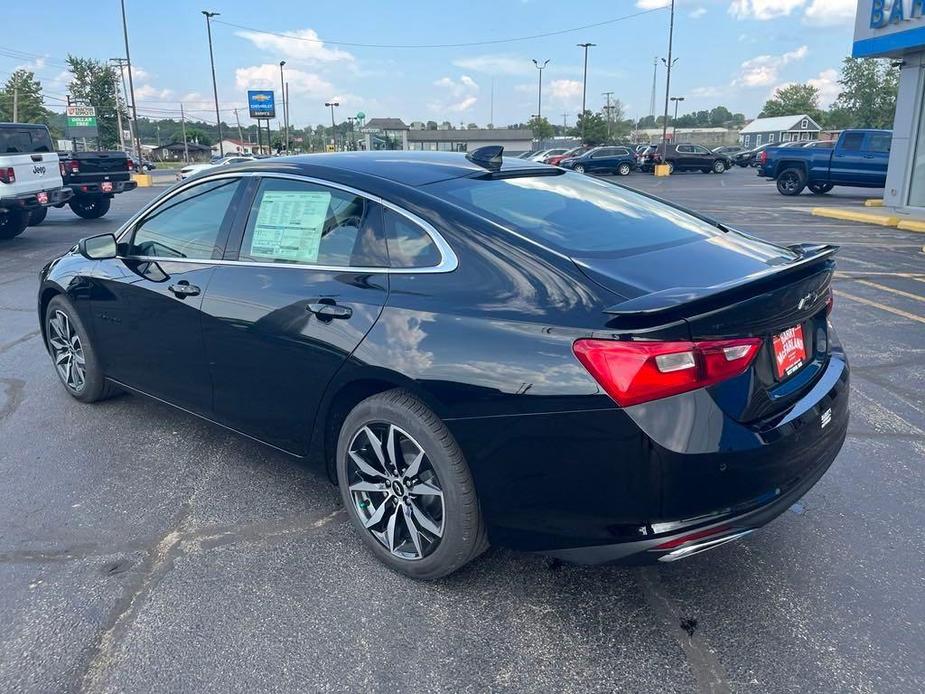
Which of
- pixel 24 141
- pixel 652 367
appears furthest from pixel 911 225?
pixel 24 141

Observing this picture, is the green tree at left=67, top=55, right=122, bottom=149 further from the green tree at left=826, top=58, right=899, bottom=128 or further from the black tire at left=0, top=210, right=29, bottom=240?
the green tree at left=826, top=58, right=899, bottom=128

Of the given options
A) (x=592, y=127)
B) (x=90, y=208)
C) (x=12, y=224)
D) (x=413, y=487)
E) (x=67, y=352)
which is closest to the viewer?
(x=413, y=487)

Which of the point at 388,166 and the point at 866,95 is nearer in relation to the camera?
the point at 388,166

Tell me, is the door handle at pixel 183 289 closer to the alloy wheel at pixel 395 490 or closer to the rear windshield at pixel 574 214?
the alloy wheel at pixel 395 490

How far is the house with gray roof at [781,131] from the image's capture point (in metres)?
81.8

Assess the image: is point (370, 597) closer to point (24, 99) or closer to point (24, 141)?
point (24, 141)

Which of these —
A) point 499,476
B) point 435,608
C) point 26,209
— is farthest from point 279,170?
point 26,209

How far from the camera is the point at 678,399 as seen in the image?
220 centimetres

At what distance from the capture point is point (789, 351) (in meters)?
2.56

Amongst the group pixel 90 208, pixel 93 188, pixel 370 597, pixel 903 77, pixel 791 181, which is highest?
pixel 903 77

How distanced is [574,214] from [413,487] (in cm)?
135

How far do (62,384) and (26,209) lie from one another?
9.23m

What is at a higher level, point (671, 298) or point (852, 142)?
point (852, 142)

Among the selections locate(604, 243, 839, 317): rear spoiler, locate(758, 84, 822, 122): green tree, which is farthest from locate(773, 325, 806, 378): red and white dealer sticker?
locate(758, 84, 822, 122): green tree
